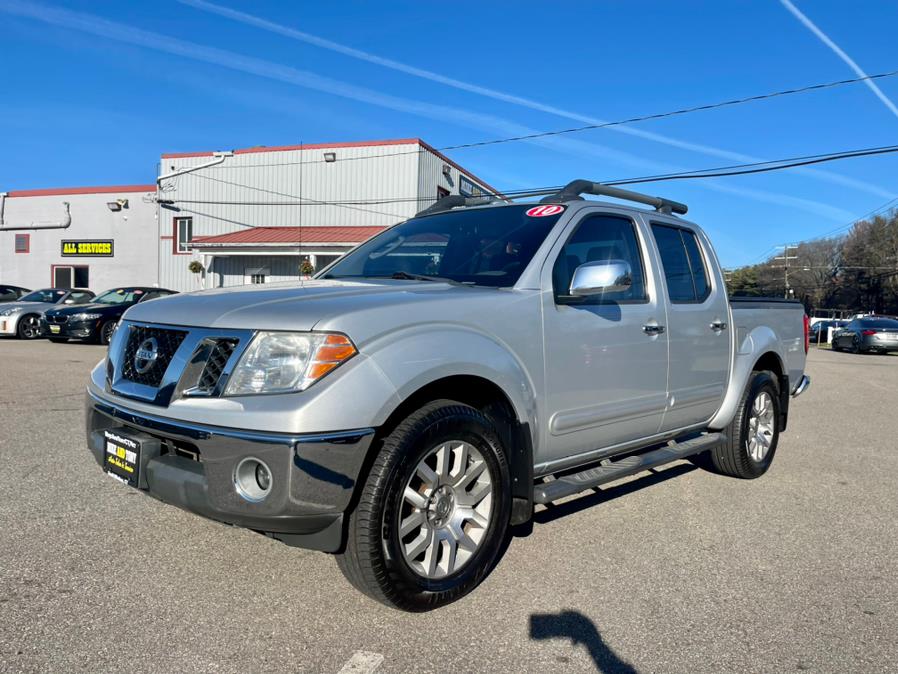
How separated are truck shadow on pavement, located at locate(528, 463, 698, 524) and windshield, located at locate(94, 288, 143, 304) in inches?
580

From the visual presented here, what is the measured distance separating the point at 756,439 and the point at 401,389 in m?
3.81

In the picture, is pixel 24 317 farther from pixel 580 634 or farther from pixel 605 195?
pixel 580 634

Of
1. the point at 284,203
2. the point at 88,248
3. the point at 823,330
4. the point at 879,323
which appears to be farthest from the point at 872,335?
the point at 88,248

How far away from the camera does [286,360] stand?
2.62 metres

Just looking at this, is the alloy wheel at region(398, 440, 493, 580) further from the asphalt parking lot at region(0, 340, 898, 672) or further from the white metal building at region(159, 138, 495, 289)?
the white metal building at region(159, 138, 495, 289)

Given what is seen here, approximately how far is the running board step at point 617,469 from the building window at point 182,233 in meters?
29.2

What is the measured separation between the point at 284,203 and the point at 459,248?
2623 centimetres

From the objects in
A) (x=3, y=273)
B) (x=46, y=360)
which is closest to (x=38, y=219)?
(x=3, y=273)

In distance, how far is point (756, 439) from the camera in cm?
543

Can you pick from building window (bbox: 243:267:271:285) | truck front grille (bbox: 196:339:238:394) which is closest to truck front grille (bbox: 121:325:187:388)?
truck front grille (bbox: 196:339:238:394)

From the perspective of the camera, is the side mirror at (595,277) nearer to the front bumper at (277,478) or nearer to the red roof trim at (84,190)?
the front bumper at (277,478)

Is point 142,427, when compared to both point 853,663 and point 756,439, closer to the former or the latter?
point 853,663

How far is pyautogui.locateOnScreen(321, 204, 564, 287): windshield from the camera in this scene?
12.1 ft

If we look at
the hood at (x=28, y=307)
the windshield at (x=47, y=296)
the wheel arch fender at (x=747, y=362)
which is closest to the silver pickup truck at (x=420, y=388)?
the wheel arch fender at (x=747, y=362)
